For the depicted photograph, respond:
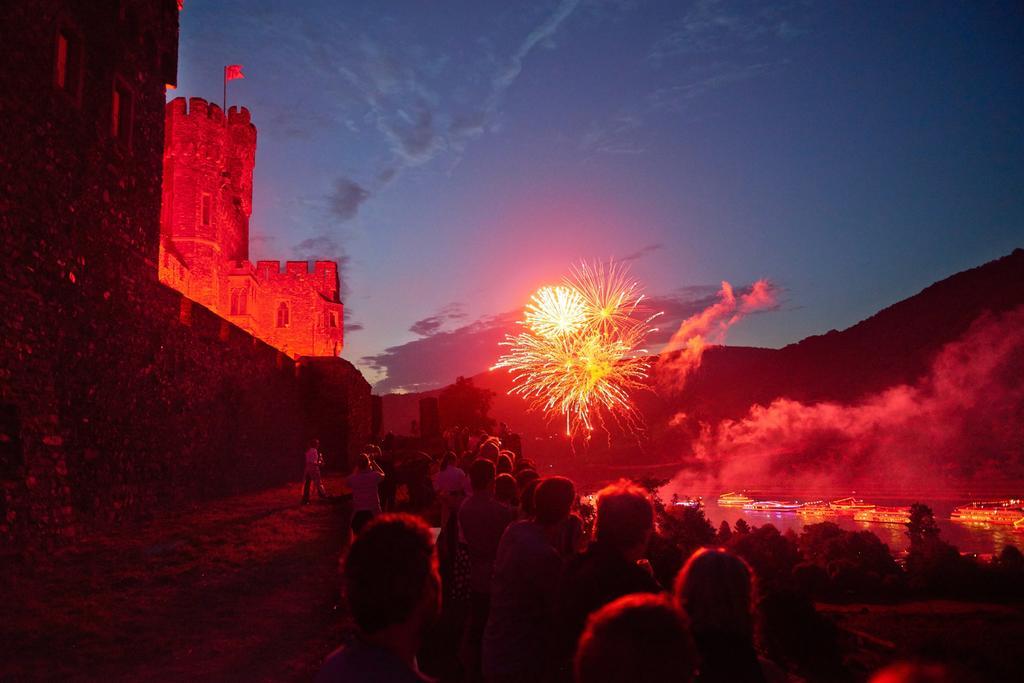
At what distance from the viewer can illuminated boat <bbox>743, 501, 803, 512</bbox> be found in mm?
45906

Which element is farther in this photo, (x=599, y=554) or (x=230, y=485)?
(x=230, y=485)

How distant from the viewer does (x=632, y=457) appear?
75.1 metres

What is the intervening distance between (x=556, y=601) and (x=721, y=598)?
3.53ft

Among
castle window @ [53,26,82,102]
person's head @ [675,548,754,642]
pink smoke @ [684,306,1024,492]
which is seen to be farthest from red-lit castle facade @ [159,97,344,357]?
pink smoke @ [684,306,1024,492]

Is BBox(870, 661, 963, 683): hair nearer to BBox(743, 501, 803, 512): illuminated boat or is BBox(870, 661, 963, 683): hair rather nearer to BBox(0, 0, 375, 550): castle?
BBox(0, 0, 375, 550): castle

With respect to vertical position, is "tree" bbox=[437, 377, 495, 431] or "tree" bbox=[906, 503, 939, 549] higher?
"tree" bbox=[437, 377, 495, 431]

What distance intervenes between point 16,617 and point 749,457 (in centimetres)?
6721

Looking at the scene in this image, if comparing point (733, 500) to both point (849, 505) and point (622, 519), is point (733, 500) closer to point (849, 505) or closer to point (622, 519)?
point (849, 505)

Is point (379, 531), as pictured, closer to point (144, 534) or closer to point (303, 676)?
point (303, 676)

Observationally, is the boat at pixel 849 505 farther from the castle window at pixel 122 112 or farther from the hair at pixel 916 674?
the hair at pixel 916 674

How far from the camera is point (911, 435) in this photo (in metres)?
64.5

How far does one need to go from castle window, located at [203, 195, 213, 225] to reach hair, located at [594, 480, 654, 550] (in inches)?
1514

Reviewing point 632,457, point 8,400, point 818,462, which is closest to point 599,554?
point 8,400

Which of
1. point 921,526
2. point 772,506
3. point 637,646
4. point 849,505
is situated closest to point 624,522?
point 637,646
